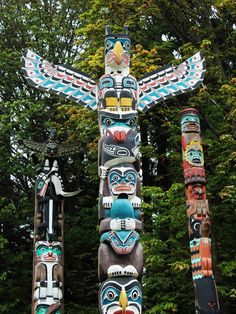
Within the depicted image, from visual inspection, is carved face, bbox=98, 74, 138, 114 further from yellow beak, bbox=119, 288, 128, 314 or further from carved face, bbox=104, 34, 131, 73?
yellow beak, bbox=119, 288, 128, 314

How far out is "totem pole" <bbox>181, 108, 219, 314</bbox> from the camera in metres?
7.81

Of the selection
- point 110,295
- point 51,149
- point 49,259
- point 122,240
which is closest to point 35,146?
point 51,149

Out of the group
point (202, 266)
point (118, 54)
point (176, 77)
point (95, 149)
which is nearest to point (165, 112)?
point (95, 149)

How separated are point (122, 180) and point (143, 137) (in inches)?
320

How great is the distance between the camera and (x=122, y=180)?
7418 millimetres

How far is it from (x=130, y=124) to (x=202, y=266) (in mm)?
2364

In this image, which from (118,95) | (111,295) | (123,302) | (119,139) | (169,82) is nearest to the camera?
(123,302)

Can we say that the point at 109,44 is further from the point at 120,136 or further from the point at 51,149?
the point at 51,149

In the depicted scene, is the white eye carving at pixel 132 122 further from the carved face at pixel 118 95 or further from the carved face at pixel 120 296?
the carved face at pixel 120 296

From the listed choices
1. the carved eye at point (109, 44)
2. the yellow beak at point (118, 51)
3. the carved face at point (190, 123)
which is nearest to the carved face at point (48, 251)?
the carved face at point (190, 123)

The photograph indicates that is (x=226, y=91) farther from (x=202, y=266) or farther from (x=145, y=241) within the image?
(x=202, y=266)

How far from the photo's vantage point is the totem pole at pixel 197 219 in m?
7.81

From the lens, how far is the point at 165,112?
1273cm

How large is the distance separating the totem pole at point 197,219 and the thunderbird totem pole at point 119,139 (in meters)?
0.81
